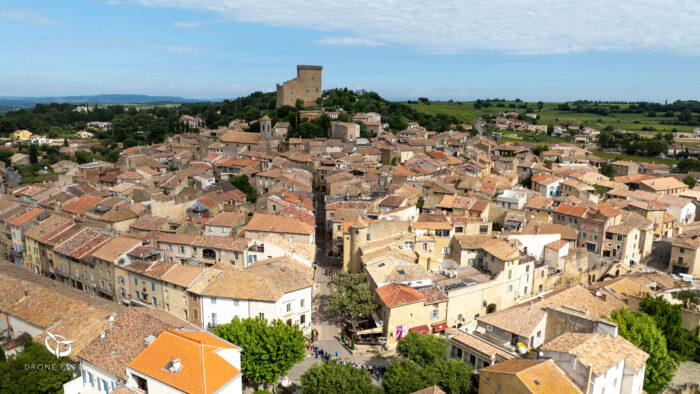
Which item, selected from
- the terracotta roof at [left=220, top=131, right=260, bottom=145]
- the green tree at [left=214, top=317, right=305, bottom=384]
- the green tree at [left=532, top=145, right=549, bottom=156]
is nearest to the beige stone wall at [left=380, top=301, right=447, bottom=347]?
the green tree at [left=214, top=317, right=305, bottom=384]

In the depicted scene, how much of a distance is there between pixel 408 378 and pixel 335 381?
3.94m

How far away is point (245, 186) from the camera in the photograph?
6475cm

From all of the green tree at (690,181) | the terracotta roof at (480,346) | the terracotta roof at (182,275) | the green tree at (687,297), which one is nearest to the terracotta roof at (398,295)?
the terracotta roof at (480,346)

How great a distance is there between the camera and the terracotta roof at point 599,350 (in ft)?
82.4

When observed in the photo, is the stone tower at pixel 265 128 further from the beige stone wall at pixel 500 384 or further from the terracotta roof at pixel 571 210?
the beige stone wall at pixel 500 384

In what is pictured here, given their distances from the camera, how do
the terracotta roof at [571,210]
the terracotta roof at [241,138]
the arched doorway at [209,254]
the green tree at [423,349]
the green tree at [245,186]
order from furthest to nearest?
the terracotta roof at [241,138]
the green tree at [245,186]
the terracotta roof at [571,210]
the arched doorway at [209,254]
the green tree at [423,349]

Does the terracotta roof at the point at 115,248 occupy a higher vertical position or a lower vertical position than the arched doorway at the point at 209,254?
higher

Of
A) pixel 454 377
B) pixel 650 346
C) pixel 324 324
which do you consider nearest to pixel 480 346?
pixel 454 377

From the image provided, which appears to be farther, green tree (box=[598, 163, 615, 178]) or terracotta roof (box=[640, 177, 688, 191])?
green tree (box=[598, 163, 615, 178])

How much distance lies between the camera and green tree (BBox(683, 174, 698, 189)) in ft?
271

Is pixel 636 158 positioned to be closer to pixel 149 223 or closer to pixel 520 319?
pixel 520 319

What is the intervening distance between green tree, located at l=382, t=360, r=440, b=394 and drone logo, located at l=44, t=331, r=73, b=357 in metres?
18.5

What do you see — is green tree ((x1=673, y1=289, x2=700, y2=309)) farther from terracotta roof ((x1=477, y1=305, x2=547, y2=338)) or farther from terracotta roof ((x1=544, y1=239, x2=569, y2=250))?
terracotta roof ((x1=477, y1=305, x2=547, y2=338))

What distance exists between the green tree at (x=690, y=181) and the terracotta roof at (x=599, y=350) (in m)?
69.5
